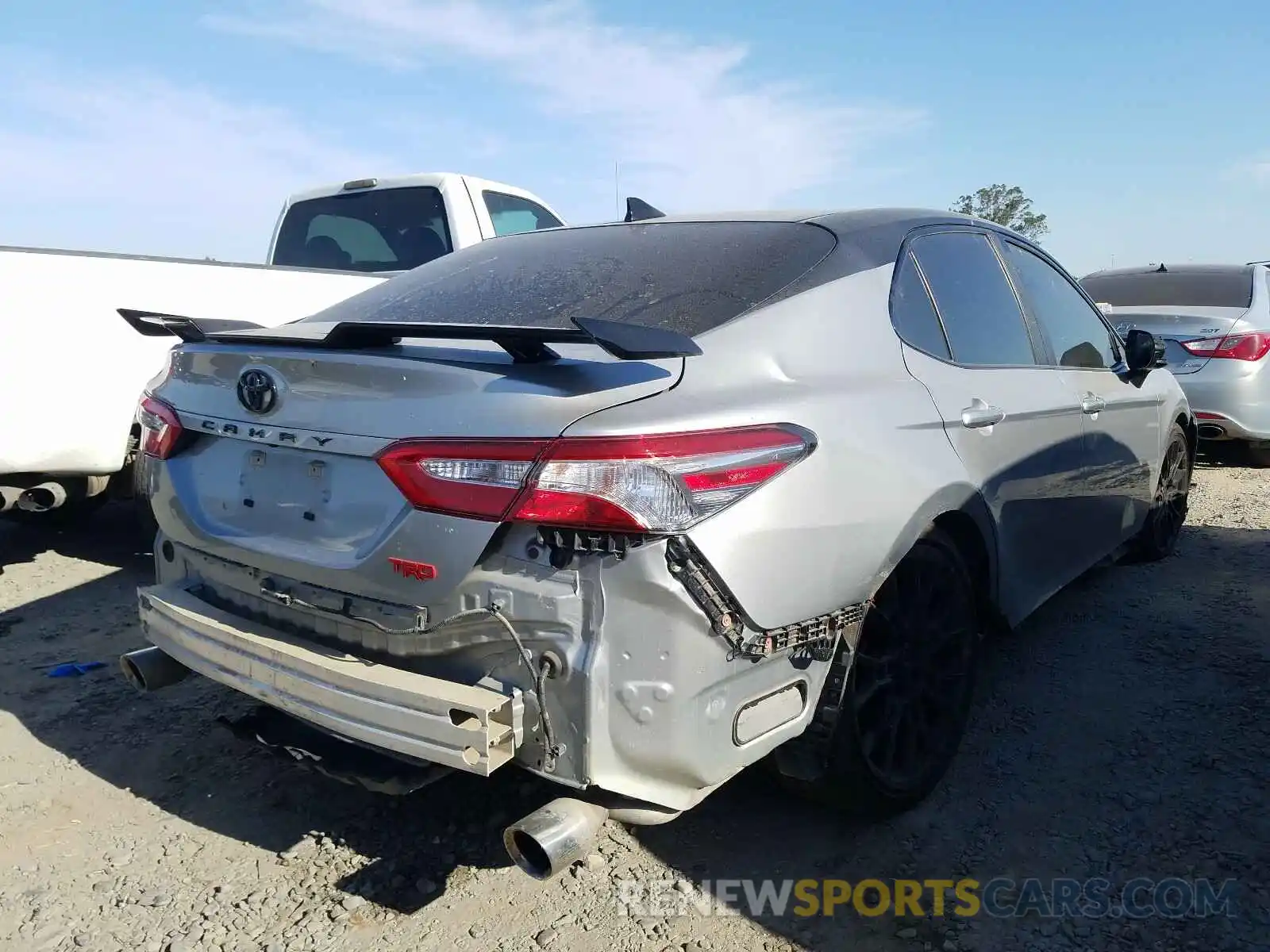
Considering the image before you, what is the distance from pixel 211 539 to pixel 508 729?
1.01 metres

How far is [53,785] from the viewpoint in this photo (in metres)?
2.87

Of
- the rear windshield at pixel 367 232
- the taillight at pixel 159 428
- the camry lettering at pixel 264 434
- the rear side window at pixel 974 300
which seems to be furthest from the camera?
the rear windshield at pixel 367 232

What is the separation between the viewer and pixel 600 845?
259 cm

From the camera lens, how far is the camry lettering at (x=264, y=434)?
2143 millimetres

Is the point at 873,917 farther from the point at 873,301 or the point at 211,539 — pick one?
the point at 211,539

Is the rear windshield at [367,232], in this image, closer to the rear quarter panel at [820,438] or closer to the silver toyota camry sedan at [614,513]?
the silver toyota camry sedan at [614,513]

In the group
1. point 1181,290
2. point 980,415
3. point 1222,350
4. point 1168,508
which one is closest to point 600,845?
point 980,415

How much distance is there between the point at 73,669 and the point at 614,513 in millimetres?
2847

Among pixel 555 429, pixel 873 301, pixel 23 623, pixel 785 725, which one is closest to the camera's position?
pixel 555 429

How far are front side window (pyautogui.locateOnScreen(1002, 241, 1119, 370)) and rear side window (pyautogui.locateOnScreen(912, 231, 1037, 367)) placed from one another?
0.68 ft

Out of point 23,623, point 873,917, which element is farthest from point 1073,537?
point 23,623

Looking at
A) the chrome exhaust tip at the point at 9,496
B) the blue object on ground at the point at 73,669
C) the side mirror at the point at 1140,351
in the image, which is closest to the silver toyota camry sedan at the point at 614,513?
the blue object on ground at the point at 73,669
